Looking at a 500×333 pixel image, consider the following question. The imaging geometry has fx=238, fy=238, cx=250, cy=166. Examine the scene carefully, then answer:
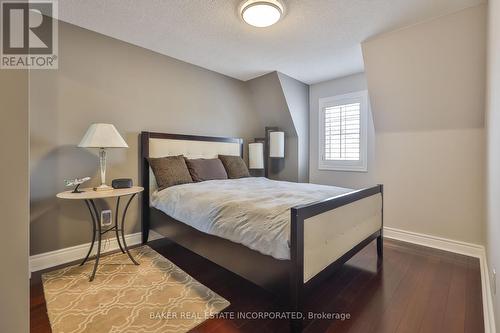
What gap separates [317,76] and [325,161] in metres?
1.44

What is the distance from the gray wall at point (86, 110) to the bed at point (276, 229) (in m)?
0.79

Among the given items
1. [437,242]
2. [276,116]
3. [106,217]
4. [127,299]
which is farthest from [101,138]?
[437,242]

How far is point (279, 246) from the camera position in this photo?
4.68 feet

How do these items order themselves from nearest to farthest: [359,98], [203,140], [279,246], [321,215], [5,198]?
[5,198] → [279,246] → [321,215] → [203,140] → [359,98]

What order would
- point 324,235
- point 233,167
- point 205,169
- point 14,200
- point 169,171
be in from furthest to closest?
point 233,167, point 205,169, point 169,171, point 324,235, point 14,200

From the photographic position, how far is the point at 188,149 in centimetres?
330

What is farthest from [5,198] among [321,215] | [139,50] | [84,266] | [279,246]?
[139,50]

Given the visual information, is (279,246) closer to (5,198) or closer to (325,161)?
(5,198)

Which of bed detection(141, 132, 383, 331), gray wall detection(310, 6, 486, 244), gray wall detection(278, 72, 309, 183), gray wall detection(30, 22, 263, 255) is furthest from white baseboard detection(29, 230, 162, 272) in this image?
gray wall detection(310, 6, 486, 244)

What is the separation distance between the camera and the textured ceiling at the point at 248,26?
2102mm

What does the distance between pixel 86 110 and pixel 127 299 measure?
1.95m

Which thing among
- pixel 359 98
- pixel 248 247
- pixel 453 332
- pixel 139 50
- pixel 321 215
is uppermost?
pixel 139 50

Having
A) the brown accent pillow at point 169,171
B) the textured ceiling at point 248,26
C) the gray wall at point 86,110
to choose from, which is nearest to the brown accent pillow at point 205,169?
the brown accent pillow at point 169,171

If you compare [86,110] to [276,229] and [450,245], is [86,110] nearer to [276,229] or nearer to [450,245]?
[276,229]
